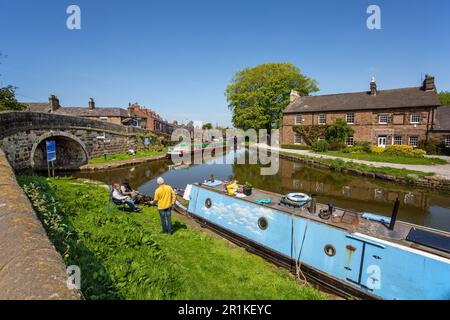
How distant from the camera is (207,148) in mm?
37719

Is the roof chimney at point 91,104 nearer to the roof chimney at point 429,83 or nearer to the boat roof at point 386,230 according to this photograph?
the boat roof at point 386,230

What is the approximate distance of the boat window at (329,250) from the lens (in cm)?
606

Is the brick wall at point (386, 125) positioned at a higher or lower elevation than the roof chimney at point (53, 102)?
lower

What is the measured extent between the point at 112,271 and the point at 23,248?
6.46ft

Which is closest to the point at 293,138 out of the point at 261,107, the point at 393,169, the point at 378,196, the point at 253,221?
the point at 261,107

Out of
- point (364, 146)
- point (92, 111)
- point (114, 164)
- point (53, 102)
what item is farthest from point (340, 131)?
point (53, 102)

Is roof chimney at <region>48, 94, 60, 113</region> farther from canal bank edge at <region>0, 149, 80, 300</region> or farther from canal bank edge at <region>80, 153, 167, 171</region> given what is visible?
canal bank edge at <region>0, 149, 80, 300</region>

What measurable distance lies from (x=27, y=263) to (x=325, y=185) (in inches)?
685

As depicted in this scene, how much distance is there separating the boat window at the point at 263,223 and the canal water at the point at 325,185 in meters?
7.34

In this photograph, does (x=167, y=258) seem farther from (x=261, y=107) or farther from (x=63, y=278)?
(x=261, y=107)

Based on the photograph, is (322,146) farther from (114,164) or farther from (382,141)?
(114,164)

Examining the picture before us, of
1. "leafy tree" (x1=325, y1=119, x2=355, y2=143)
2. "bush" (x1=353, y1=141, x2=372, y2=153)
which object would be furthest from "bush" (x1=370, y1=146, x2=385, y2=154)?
"leafy tree" (x1=325, y1=119, x2=355, y2=143)

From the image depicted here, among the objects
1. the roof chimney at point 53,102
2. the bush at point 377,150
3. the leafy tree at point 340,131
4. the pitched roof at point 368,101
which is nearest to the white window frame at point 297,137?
the pitched roof at point 368,101

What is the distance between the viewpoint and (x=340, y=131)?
3170cm
